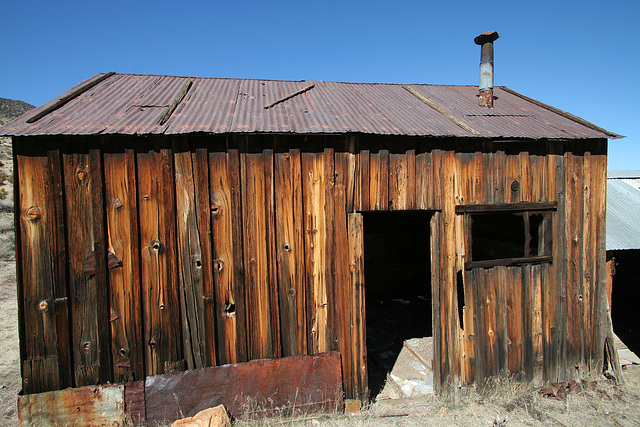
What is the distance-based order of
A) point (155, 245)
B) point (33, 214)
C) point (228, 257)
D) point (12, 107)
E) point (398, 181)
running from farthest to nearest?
point (12, 107) < point (398, 181) < point (228, 257) < point (155, 245) < point (33, 214)

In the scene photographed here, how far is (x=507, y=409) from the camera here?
14.4ft

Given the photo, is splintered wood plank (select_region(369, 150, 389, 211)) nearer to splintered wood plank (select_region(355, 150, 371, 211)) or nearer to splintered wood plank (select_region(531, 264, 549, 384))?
splintered wood plank (select_region(355, 150, 371, 211))

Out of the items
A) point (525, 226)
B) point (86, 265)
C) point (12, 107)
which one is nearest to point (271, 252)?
point (86, 265)

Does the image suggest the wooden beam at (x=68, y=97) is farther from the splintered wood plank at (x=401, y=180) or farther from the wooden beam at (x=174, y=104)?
the splintered wood plank at (x=401, y=180)

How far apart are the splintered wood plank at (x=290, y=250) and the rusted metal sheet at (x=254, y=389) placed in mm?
227

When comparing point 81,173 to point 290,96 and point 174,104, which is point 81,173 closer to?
point 174,104

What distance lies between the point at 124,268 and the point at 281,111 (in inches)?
96.4

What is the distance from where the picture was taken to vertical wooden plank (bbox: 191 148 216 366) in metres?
3.78

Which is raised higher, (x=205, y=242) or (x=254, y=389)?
(x=205, y=242)

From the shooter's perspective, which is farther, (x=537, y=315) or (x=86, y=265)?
(x=537, y=315)

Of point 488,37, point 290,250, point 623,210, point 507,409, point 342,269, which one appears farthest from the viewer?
point 623,210

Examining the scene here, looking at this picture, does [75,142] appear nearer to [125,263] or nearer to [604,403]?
[125,263]

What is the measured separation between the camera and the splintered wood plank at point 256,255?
3900 millimetres

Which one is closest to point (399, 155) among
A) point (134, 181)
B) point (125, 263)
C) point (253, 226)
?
point (253, 226)
